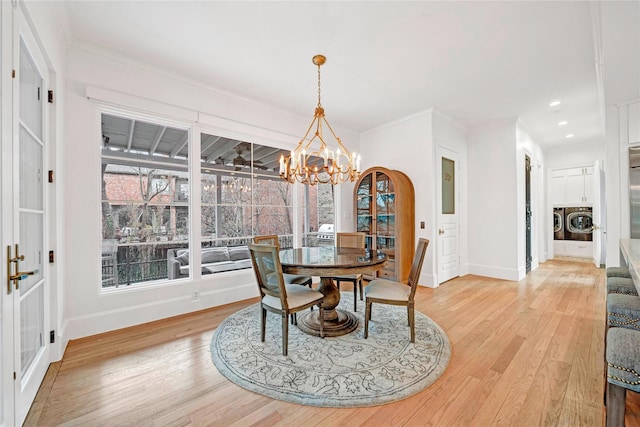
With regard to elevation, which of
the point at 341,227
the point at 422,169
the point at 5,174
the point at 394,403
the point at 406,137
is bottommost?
the point at 394,403

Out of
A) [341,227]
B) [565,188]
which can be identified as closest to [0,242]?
[341,227]

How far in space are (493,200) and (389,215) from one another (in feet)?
6.61

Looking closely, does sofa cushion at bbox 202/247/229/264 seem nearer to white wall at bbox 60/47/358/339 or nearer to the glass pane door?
white wall at bbox 60/47/358/339

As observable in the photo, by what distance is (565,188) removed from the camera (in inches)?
256

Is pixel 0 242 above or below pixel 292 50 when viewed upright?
below

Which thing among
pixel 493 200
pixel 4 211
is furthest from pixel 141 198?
pixel 493 200

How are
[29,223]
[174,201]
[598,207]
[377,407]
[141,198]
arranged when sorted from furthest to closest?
[598,207] < [174,201] < [141,198] < [29,223] < [377,407]

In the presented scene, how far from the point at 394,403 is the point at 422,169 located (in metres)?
3.53

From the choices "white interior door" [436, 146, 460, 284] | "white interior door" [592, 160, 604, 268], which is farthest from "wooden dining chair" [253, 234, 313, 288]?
"white interior door" [592, 160, 604, 268]

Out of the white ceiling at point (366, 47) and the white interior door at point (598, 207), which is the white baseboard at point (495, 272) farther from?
the white ceiling at point (366, 47)

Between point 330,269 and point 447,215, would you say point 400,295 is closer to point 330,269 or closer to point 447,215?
point 330,269

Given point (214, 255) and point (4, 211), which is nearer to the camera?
point (4, 211)

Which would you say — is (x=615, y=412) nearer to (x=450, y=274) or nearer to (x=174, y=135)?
(x=450, y=274)

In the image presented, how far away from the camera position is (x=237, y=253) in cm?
373
